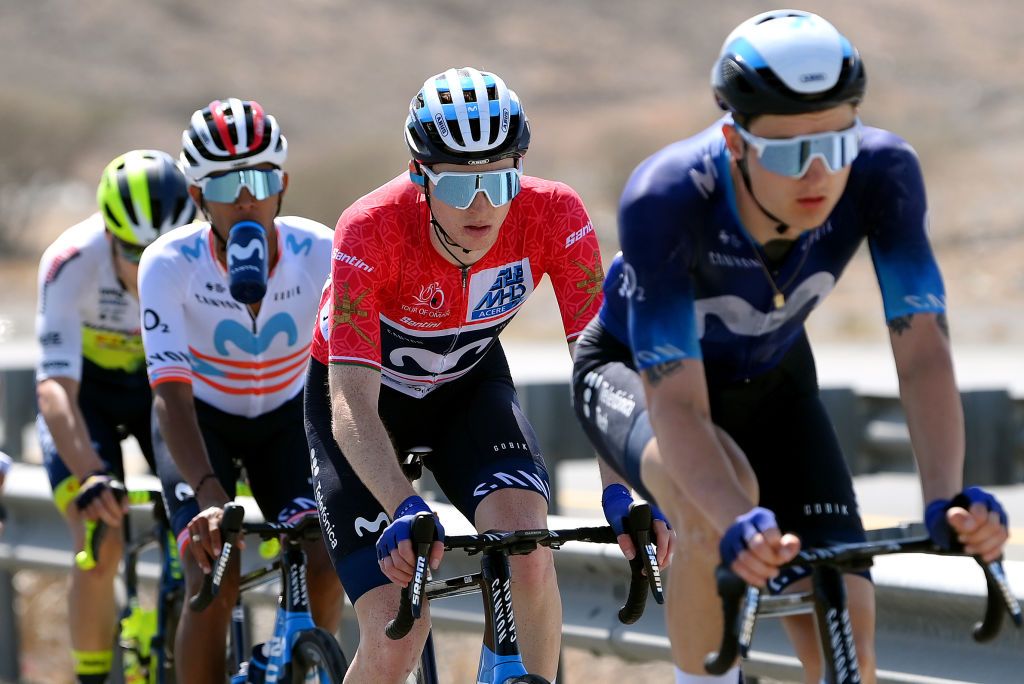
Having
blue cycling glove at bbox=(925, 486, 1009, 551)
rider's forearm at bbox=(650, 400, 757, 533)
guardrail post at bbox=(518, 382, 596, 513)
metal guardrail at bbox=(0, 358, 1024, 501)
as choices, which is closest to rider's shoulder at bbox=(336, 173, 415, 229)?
rider's forearm at bbox=(650, 400, 757, 533)

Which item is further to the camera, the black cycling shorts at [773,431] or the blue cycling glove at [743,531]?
the black cycling shorts at [773,431]

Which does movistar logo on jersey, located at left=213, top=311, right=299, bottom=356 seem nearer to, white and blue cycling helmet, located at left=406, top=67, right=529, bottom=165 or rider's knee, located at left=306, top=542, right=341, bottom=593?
rider's knee, located at left=306, top=542, right=341, bottom=593

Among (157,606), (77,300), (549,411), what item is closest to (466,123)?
(157,606)

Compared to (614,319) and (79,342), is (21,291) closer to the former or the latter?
(79,342)

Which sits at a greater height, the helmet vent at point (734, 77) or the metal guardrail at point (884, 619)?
the helmet vent at point (734, 77)

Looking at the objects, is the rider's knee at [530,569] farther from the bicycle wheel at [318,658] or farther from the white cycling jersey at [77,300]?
the white cycling jersey at [77,300]

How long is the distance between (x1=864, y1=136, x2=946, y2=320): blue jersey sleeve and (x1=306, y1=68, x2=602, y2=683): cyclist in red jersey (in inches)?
44.8

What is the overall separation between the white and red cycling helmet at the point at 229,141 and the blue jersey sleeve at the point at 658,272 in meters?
2.66

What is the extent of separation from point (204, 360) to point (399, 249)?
1.84 m

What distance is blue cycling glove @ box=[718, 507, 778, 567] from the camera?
11.2 feet

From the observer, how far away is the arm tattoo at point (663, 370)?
385cm

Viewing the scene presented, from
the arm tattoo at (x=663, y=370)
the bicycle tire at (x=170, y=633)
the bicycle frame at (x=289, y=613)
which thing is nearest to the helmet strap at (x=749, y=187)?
the arm tattoo at (x=663, y=370)

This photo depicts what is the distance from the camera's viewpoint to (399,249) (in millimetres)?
4957

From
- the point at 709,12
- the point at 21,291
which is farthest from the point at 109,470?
the point at 709,12
